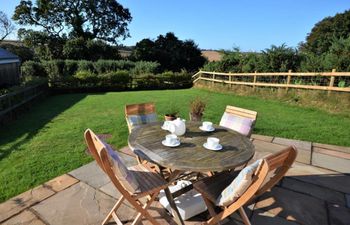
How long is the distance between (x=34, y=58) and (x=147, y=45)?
35.2ft

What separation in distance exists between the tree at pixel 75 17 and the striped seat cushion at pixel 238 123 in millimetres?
23403

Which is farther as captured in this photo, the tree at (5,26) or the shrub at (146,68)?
the tree at (5,26)

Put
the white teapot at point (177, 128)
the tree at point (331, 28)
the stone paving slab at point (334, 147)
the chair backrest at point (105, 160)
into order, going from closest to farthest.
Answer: the chair backrest at point (105, 160), the white teapot at point (177, 128), the stone paving slab at point (334, 147), the tree at point (331, 28)

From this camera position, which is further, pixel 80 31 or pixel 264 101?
pixel 80 31

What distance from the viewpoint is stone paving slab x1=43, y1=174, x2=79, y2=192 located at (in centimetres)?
269

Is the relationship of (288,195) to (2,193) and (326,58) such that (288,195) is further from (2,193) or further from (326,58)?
(326,58)

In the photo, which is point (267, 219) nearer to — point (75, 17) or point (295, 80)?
point (295, 80)

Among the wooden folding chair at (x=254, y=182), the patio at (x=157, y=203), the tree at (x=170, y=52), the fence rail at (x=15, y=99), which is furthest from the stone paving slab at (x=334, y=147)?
the tree at (x=170, y=52)

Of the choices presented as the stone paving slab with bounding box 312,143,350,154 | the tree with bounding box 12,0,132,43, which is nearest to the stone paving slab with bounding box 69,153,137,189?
the stone paving slab with bounding box 312,143,350,154

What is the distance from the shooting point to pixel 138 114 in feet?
10.7

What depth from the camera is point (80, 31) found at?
2314 cm

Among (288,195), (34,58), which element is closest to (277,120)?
(288,195)

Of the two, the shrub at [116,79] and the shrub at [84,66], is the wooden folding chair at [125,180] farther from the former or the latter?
the shrub at [84,66]

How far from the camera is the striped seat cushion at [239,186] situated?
1571 millimetres
